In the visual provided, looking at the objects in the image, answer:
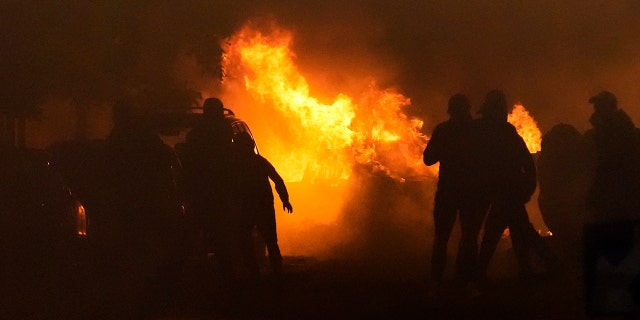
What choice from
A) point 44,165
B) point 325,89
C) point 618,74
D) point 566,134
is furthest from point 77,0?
point 618,74

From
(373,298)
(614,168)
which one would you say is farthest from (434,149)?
(614,168)

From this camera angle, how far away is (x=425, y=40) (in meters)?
36.9

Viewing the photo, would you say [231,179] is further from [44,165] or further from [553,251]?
[553,251]

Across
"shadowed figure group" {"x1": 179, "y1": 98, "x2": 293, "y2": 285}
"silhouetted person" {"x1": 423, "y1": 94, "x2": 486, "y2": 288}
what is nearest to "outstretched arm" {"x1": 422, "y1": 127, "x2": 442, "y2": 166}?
"silhouetted person" {"x1": 423, "y1": 94, "x2": 486, "y2": 288}

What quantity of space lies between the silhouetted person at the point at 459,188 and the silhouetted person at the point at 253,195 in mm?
1890

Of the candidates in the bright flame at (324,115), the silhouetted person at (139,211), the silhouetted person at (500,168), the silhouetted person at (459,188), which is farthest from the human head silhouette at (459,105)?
the bright flame at (324,115)

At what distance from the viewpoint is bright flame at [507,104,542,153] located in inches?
1228

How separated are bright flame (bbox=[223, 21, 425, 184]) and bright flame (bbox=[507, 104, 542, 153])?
2.91m

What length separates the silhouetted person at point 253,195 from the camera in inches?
476

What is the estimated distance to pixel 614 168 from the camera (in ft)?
33.6

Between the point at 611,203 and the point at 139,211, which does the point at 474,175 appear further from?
the point at 139,211

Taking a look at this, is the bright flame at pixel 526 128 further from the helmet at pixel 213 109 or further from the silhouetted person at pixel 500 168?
the helmet at pixel 213 109

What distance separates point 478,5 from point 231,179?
25.9 meters

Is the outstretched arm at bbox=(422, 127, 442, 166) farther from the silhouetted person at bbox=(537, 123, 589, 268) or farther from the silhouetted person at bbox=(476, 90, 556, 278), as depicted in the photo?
the silhouetted person at bbox=(537, 123, 589, 268)
